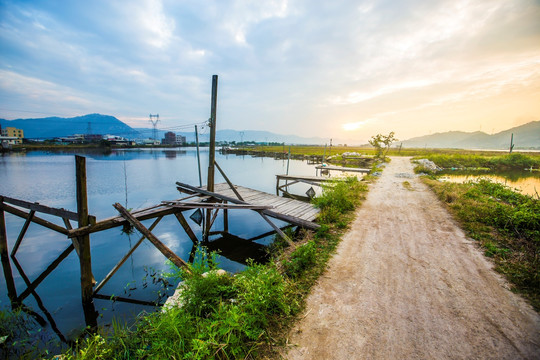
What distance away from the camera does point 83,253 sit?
5.58m

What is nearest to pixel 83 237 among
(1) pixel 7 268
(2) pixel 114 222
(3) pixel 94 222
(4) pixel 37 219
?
(3) pixel 94 222

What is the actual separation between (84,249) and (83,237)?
13.2 inches

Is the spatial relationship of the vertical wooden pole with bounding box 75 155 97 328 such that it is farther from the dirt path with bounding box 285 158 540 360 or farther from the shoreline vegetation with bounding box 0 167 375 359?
the dirt path with bounding box 285 158 540 360

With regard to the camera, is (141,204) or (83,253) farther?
(141,204)

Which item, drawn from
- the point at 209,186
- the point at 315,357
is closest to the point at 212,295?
the point at 315,357

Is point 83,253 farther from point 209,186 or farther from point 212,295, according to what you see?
point 209,186

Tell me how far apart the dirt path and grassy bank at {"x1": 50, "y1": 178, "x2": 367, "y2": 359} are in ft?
1.10

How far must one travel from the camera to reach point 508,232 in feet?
18.8

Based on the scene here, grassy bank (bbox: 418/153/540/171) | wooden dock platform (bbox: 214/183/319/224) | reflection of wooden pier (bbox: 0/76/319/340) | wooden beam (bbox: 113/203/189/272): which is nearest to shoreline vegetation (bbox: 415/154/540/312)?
reflection of wooden pier (bbox: 0/76/319/340)

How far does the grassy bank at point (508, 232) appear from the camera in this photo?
3.97 metres

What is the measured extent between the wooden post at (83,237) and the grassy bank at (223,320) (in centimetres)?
268

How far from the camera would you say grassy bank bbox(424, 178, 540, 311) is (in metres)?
3.97

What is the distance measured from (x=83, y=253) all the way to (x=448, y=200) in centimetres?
1338

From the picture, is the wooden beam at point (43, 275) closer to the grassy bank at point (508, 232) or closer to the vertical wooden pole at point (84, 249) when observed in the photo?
the vertical wooden pole at point (84, 249)
